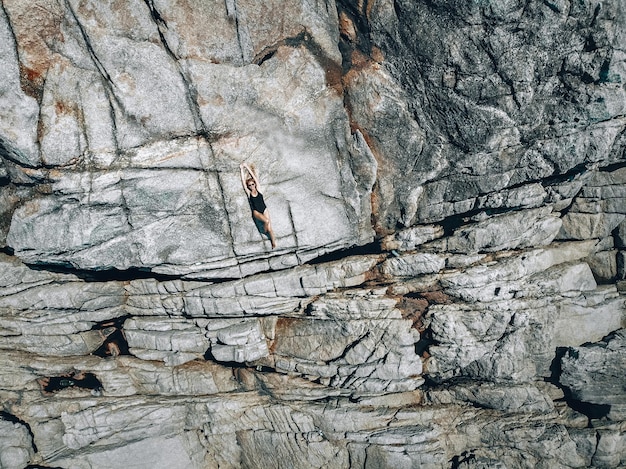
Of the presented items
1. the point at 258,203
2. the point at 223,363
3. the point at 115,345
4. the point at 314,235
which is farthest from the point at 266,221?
the point at 115,345

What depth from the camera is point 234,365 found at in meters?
14.3

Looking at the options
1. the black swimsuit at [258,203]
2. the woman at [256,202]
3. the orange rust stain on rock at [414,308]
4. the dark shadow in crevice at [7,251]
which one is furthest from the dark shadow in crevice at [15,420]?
the orange rust stain on rock at [414,308]

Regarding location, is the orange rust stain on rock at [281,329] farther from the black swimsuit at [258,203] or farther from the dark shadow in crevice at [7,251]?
the dark shadow in crevice at [7,251]

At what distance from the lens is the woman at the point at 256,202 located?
39.0 feet

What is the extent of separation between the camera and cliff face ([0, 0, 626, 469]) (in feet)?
36.1

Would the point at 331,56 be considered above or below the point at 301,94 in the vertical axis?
above

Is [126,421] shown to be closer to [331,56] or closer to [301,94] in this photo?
[301,94]

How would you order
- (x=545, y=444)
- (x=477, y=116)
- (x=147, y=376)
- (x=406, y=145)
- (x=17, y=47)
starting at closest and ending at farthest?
(x=17, y=47) → (x=477, y=116) → (x=406, y=145) → (x=545, y=444) → (x=147, y=376)

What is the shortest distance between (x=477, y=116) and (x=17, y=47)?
458 inches

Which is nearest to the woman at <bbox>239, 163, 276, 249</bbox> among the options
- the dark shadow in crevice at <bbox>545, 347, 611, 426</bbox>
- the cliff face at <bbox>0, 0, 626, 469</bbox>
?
the cliff face at <bbox>0, 0, 626, 469</bbox>

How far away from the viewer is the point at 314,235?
1275 centimetres

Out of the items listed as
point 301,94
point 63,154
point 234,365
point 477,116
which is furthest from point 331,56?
point 234,365

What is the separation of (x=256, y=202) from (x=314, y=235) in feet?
6.42

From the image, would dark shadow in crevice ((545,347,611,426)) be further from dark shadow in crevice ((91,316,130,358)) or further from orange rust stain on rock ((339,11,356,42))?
dark shadow in crevice ((91,316,130,358))
